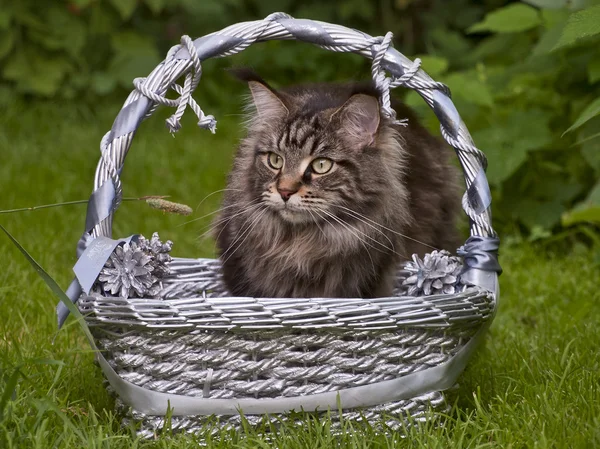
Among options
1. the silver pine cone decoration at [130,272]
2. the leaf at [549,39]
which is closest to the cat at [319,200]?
the silver pine cone decoration at [130,272]

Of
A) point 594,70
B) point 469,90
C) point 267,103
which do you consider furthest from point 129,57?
point 267,103

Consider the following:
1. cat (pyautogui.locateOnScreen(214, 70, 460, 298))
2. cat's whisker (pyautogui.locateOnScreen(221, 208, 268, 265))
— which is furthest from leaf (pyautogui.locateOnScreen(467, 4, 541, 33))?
cat's whisker (pyautogui.locateOnScreen(221, 208, 268, 265))

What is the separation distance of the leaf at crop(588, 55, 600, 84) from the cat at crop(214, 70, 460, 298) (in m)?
1.14

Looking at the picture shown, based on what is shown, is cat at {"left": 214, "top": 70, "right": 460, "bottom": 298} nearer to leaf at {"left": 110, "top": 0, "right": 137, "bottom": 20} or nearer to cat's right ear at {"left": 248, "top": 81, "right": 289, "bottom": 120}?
cat's right ear at {"left": 248, "top": 81, "right": 289, "bottom": 120}

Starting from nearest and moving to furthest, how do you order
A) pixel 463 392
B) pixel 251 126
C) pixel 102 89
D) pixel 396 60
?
pixel 396 60 → pixel 463 392 → pixel 251 126 → pixel 102 89

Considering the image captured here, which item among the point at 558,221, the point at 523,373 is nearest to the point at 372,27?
the point at 558,221

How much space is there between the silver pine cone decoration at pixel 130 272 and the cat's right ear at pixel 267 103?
491 mm

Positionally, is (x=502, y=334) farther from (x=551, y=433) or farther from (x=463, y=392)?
(x=551, y=433)

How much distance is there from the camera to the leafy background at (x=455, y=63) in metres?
3.35

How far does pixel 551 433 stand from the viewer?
1716 millimetres

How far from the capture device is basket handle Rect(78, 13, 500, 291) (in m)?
1.88

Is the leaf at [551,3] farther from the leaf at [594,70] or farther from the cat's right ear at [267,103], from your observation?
the cat's right ear at [267,103]

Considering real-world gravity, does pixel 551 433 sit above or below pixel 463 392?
above

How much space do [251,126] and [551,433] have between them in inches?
45.9
